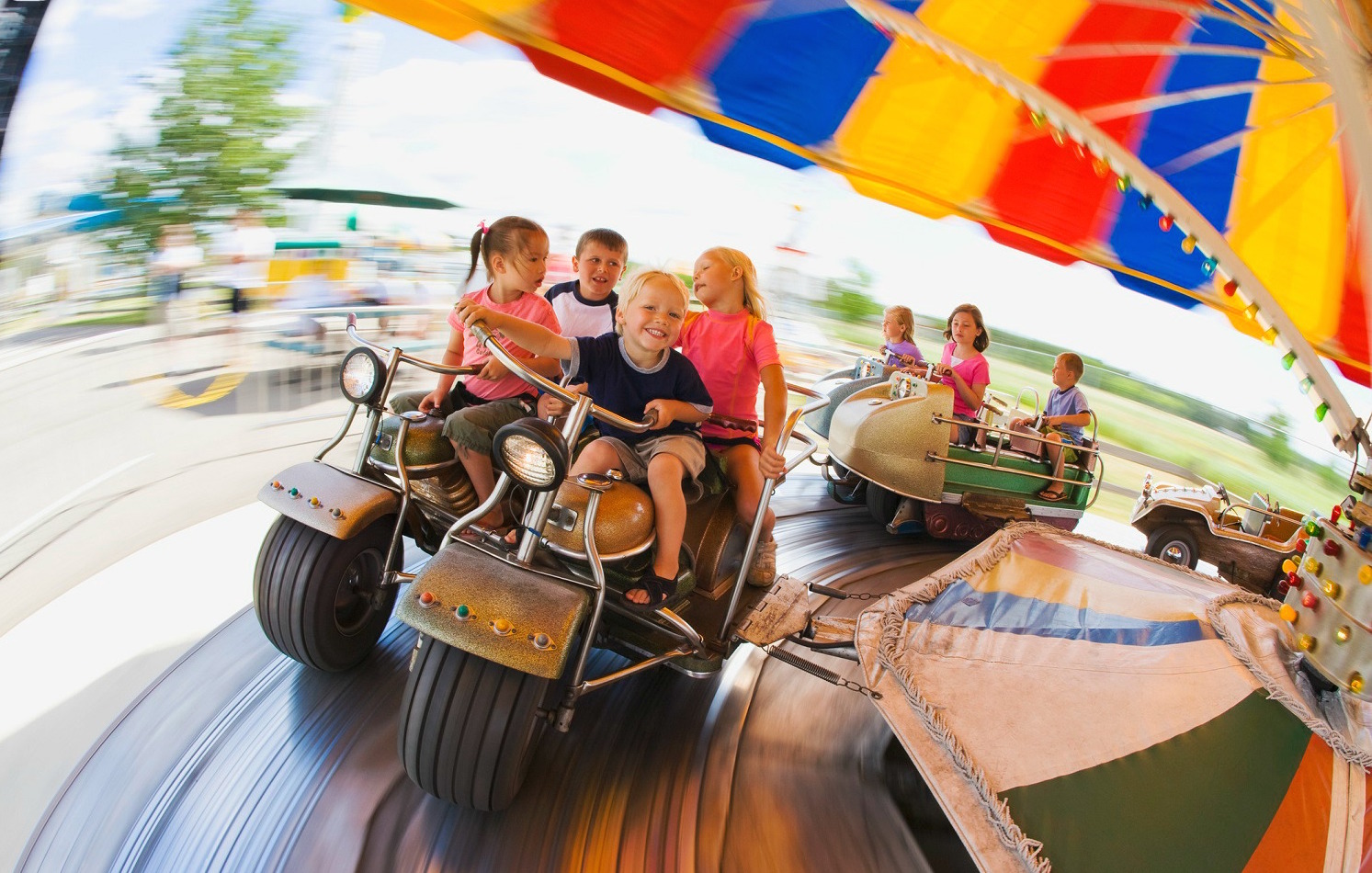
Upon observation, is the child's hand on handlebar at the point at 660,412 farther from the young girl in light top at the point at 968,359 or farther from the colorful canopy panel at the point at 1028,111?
the young girl in light top at the point at 968,359

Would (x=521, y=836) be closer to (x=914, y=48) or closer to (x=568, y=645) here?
(x=568, y=645)

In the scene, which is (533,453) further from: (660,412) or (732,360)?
(732,360)

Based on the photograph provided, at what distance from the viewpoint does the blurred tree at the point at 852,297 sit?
716cm

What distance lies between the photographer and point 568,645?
4.90 ft

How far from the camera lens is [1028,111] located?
3.12m

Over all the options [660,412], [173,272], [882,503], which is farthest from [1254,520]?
[173,272]

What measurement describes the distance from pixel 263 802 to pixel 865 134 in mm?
3433

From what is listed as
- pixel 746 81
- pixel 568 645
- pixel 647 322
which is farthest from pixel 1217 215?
pixel 568 645

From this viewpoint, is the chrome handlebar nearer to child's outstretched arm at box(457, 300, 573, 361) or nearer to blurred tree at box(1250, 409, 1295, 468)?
child's outstretched arm at box(457, 300, 573, 361)

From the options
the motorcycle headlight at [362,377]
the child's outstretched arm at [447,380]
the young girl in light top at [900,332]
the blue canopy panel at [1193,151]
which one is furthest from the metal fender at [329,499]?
the young girl in light top at [900,332]

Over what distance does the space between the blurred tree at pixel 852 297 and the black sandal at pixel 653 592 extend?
5.56 m

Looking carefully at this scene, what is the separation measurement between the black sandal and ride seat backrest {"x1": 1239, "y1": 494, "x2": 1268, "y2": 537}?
3.40m

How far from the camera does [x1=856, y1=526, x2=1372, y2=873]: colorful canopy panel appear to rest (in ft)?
4.53

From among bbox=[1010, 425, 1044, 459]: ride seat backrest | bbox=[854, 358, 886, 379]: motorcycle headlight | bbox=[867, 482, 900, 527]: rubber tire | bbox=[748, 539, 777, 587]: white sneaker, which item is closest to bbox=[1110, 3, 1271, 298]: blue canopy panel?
bbox=[1010, 425, 1044, 459]: ride seat backrest
